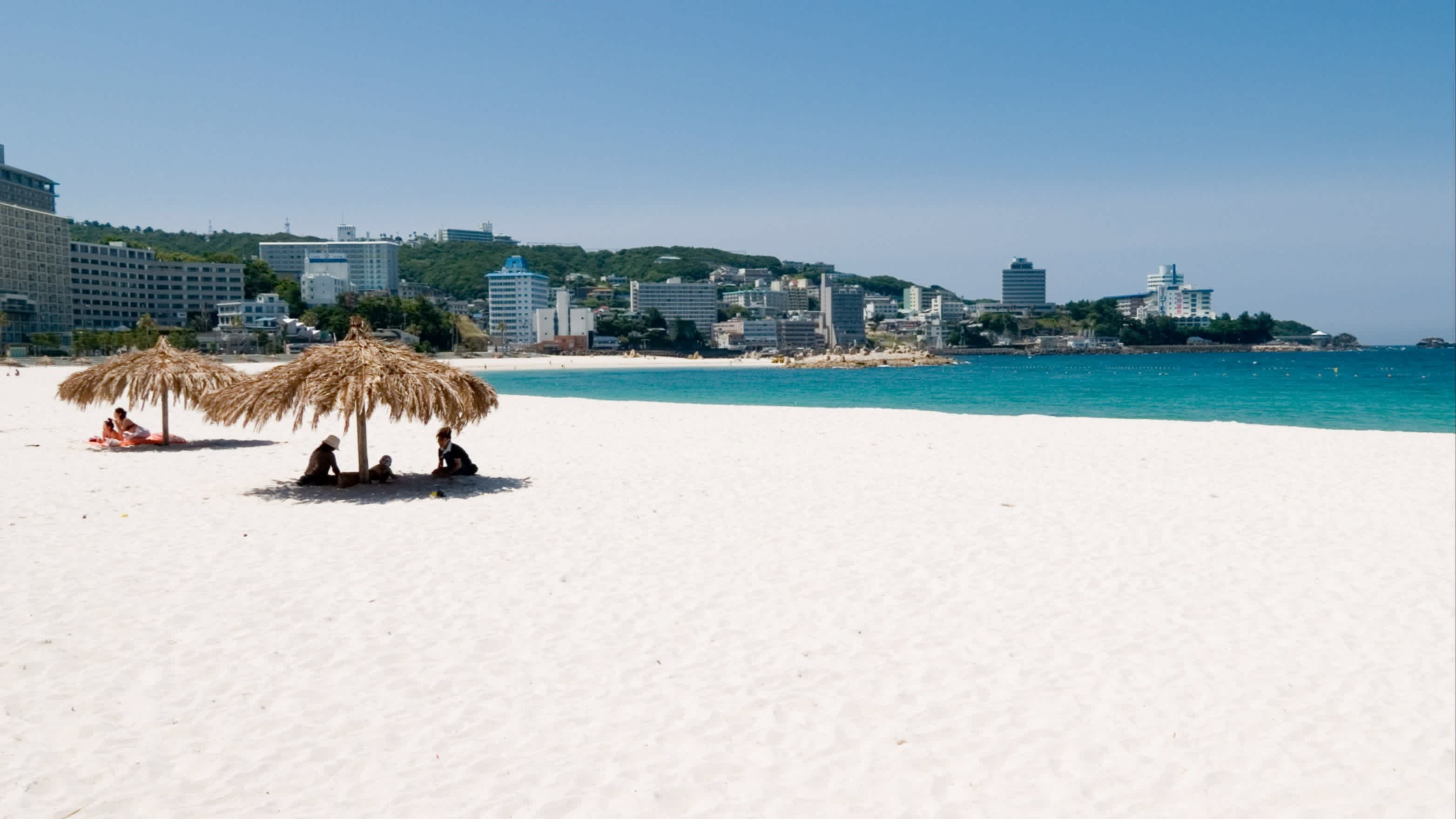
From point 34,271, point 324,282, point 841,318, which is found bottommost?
point 841,318

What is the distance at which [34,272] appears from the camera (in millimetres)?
104688

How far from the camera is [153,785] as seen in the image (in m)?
3.64

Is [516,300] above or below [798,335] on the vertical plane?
above

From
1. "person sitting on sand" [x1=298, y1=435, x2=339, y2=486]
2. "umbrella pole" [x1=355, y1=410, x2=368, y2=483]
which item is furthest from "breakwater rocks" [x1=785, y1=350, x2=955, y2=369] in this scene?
"person sitting on sand" [x1=298, y1=435, x2=339, y2=486]

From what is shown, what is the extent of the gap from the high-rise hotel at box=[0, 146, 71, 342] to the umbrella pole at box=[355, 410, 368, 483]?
106 metres

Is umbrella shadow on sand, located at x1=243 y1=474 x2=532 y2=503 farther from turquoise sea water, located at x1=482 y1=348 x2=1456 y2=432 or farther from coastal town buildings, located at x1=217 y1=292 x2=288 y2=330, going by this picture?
coastal town buildings, located at x1=217 y1=292 x2=288 y2=330

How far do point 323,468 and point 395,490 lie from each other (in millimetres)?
842

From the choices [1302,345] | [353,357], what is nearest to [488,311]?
[1302,345]

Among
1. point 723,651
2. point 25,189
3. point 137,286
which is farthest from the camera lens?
point 25,189

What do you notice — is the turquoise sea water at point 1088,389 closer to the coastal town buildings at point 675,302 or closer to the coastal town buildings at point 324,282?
the coastal town buildings at point 324,282

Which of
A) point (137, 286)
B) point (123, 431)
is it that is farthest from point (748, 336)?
point (123, 431)

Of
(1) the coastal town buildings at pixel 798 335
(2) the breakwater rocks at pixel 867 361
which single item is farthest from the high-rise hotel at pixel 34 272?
(1) the coastal town buildings at pixel 798 335

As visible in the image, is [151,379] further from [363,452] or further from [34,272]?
[34,272]

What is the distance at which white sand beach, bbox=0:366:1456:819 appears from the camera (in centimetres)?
385
